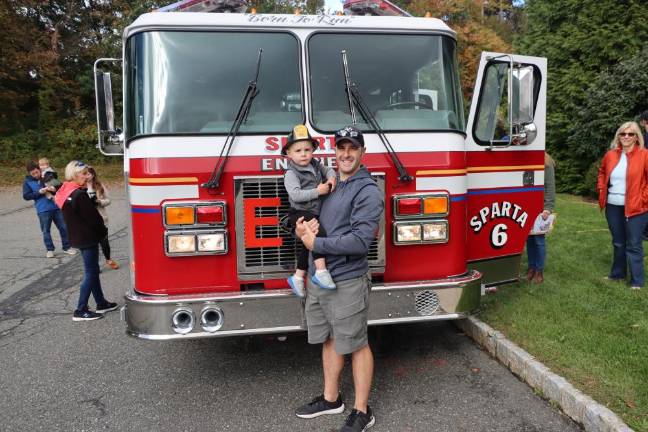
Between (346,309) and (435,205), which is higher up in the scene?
(435,205)

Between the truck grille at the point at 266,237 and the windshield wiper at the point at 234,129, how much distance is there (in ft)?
0.43

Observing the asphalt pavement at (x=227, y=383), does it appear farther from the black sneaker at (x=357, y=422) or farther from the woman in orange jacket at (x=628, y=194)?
the woman in orange jacket at (x=628, y=194)

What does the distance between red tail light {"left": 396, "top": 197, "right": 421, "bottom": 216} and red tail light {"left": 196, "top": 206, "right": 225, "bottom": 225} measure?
119 centimetres

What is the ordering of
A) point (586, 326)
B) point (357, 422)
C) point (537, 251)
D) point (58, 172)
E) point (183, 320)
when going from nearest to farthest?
point (357, 422)
point (183, 320)
point (586, 326)
point (537, 251)
point (58, 172)

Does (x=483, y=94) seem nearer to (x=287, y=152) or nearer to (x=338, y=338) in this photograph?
(x=287, y=152)

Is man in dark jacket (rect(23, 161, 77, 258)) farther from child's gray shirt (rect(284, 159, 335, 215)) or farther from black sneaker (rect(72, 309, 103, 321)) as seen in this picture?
child's gray shirt (rect(284, 159, 335, 215))

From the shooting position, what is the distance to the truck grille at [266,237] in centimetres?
349

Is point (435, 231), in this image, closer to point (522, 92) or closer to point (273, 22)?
point (522, 92)

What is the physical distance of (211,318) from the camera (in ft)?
11.2

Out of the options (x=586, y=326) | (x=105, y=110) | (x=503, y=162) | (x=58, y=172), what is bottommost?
(x=586, y=326)

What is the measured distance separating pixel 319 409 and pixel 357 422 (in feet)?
1.12

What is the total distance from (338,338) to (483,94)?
2405mm

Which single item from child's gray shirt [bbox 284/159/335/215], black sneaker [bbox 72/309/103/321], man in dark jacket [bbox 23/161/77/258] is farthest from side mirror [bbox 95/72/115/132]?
man in dark jacket [bbox 23/161/77/258]

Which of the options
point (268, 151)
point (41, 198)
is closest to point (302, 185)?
point (268, 151)
